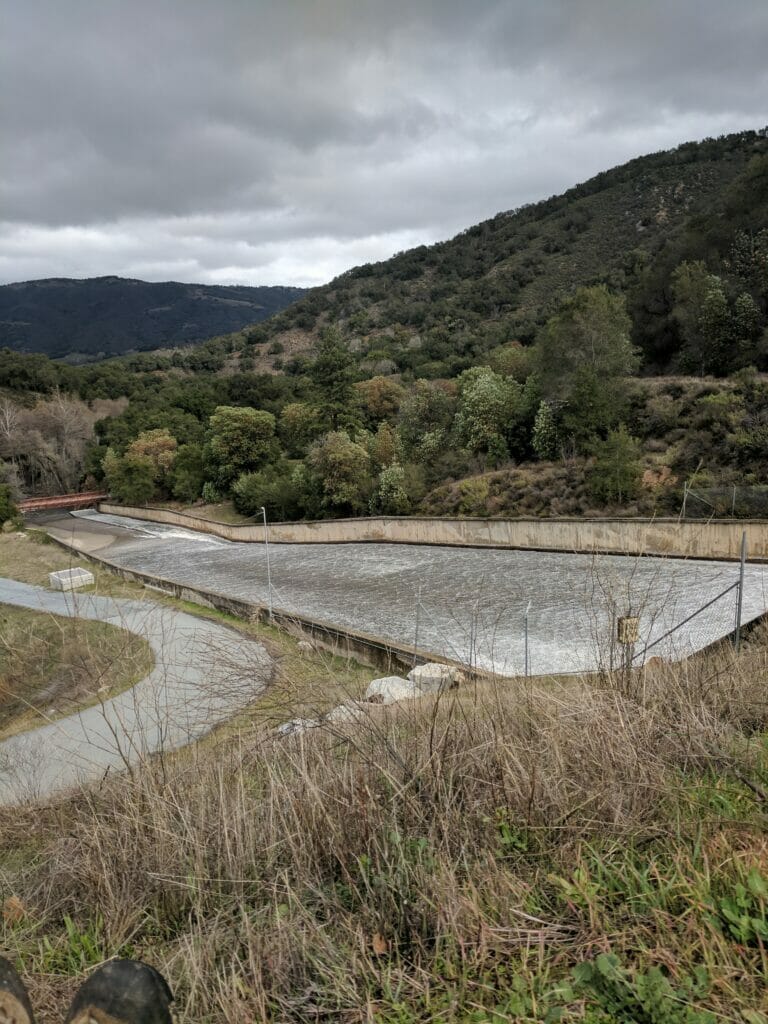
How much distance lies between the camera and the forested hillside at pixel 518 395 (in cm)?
2475

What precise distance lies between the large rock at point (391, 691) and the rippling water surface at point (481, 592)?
2.81 ft

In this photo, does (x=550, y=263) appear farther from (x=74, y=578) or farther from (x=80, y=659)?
(x=80, y=659)

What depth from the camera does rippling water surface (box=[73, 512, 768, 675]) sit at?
11.7m

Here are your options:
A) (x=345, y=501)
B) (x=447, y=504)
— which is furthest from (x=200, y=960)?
(x=345, y=501)

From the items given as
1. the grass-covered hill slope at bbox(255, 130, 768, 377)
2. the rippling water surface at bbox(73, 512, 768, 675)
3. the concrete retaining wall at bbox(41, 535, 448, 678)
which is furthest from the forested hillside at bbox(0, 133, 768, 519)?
the concrete retaining wall at bbox(41, 535, 448, 678)

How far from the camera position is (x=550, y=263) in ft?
239

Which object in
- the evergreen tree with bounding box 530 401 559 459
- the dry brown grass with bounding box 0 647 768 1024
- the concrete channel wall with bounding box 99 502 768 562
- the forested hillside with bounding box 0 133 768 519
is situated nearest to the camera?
the dry brown grass with bounding box 0 647 768 1024

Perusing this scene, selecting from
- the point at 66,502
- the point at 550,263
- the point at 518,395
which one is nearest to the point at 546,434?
the point at 518,395

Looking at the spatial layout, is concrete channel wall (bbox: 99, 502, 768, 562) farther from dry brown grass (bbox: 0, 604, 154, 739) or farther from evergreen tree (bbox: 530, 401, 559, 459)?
dry brown grass (bbox: 0, 604, 154, 739)

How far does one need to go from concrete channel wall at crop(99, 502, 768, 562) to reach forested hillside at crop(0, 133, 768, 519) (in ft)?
4.10

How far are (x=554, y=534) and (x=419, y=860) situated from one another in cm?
1926

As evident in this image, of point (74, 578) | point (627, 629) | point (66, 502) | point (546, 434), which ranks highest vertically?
point (546, 434)

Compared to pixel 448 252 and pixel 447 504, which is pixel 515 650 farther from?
pixel 448 252

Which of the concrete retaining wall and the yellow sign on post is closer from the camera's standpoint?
the yellow sign on post
